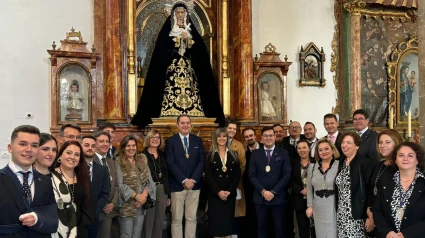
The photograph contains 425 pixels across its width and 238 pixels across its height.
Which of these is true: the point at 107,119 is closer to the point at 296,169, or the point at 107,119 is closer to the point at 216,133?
the point at 216,133

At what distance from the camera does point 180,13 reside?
27.1 ft

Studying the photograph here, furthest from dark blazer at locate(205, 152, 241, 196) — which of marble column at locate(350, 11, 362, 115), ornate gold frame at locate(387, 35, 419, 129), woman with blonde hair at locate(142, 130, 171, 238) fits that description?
ornate gold frame at locate(387, 35, 419, 129)

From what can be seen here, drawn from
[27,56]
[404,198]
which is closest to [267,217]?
[404,198]

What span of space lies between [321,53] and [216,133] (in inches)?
152

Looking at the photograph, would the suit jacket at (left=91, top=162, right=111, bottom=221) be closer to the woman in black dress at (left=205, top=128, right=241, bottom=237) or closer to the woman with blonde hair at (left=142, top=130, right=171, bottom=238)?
the woman with blonde hair at (left=142, top=130, right=171, bottom=238)

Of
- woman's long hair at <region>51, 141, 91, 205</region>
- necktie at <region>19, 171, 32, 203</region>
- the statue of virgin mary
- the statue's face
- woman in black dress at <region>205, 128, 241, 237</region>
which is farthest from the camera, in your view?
the statue's face

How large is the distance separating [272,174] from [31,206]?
3.55 metres

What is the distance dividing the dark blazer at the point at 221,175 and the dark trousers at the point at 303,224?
0.92 metres

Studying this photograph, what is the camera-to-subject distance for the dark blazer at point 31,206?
3119 mm

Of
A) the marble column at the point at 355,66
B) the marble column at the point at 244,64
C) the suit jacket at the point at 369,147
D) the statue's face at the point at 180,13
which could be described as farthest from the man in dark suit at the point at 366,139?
the statue's face at the point at 180,13

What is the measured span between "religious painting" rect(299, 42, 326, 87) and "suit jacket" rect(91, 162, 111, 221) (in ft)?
17.4

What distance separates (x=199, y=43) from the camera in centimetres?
843

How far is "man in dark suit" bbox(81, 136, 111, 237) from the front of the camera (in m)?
4.82

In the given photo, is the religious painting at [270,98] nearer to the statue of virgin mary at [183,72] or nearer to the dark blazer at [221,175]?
the statue of virgin mary at [183,72]
